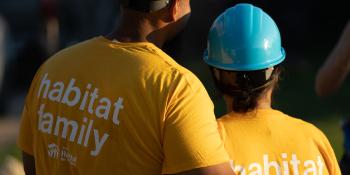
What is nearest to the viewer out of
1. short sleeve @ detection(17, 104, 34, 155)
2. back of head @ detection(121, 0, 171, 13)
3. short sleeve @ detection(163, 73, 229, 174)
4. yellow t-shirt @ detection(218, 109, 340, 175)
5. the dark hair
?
short sleeve @ detection(163, 73, 229, 174)

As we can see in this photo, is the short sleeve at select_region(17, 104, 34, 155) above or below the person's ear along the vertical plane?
below

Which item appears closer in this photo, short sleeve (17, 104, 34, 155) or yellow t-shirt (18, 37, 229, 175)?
yellow t-shirt (18, 37, 229, 175)

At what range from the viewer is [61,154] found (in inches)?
123

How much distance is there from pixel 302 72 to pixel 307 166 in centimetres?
787

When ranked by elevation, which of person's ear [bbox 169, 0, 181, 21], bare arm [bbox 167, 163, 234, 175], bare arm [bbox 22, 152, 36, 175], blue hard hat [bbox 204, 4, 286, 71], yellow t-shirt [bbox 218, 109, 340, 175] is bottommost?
bare arm [bbox 22, 152, 36, 175]

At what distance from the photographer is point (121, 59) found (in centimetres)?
300

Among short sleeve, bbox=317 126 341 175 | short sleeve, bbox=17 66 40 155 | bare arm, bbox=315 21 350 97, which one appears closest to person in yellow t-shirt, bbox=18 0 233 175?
short sleeve, bbox=17 66 40 155

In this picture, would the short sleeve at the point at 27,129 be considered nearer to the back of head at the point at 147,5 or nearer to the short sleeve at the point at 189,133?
the back of head at the point at 147,5

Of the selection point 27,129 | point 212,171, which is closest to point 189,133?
point 212,171

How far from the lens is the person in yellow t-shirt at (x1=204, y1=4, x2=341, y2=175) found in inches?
A: 124

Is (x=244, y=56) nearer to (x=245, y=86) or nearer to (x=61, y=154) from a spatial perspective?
(x=245, y=86)

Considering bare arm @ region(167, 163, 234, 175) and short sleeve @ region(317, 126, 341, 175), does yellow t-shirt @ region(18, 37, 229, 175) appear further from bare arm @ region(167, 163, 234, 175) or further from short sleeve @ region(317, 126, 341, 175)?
short sleeve @ region(317, 126, 341, 175)

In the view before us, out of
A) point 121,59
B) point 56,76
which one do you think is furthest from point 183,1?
point 56,76

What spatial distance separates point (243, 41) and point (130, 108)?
0.60 m
